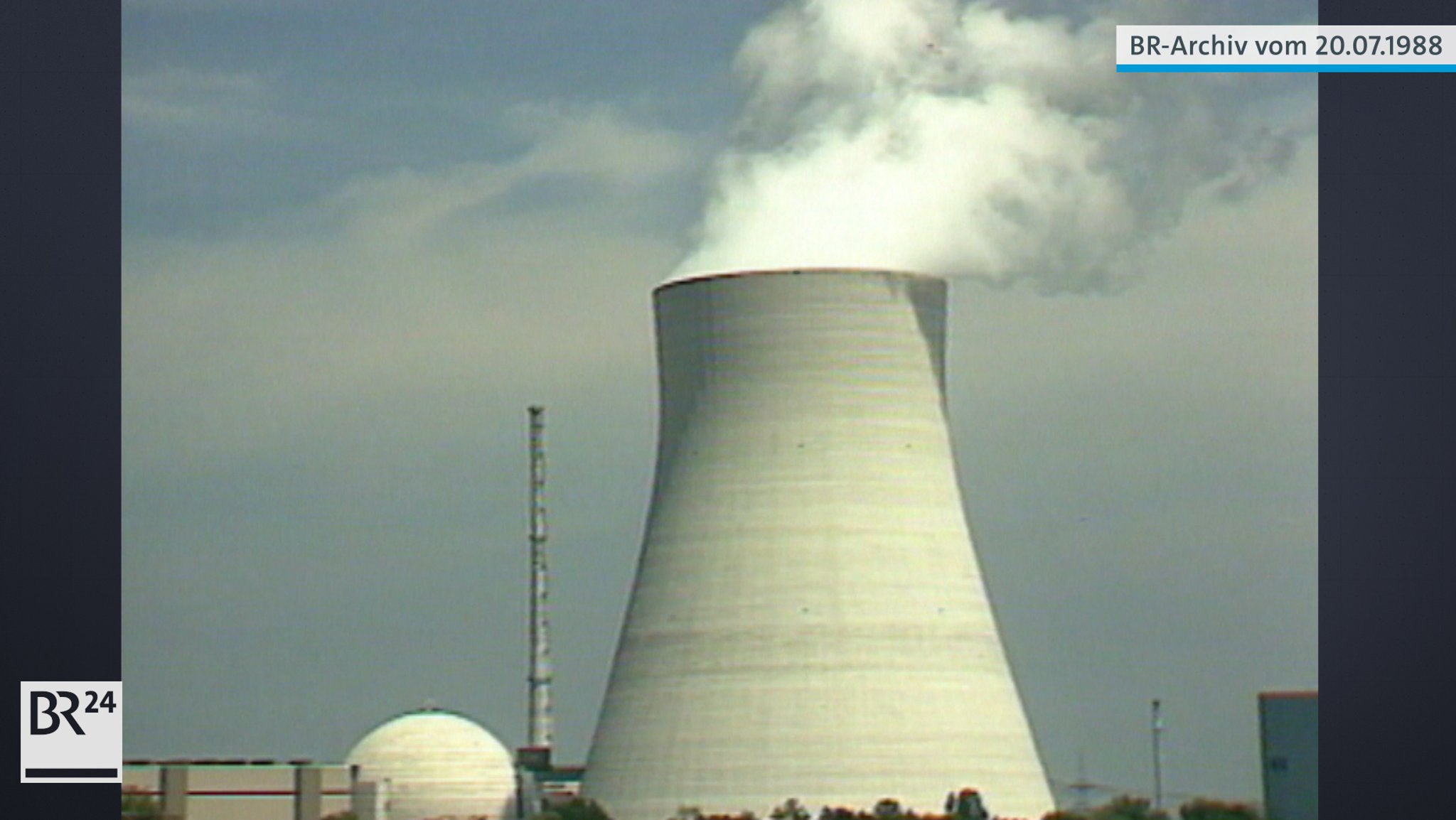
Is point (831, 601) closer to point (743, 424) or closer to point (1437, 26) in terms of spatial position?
point (743, 424)

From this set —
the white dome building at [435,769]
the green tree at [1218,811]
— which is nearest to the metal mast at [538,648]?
the white dome building at [435,769]

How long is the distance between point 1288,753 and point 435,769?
8.25 meters

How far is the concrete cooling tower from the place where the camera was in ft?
45.2

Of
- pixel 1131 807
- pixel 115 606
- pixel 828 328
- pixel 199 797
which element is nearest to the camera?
pixel 115 606

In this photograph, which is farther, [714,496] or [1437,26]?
[714,496]

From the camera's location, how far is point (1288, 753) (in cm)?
1342

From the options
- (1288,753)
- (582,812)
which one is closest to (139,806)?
(582,812)

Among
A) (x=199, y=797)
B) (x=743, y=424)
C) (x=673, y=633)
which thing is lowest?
(x=199, y=797)

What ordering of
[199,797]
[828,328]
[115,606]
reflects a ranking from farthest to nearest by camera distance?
1. [199,797]
2. [828,328]
3. [115,606]

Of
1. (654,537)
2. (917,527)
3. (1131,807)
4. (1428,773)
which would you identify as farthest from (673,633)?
(1428,773)

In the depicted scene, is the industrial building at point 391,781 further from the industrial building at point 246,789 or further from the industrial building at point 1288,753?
the industrial building at point 1288,753

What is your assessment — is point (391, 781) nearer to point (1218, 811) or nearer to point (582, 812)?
point (582, 812)

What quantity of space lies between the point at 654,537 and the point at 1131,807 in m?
3.39

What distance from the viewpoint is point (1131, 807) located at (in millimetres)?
11953
